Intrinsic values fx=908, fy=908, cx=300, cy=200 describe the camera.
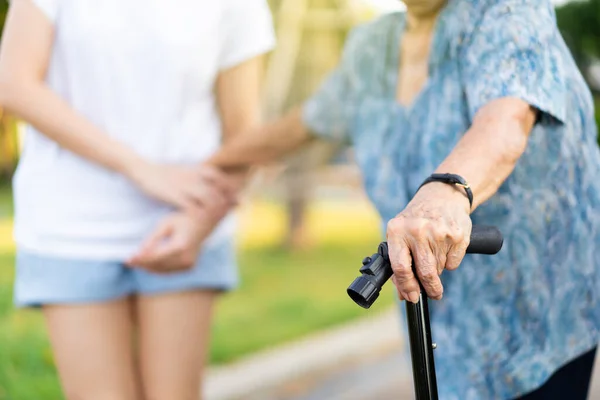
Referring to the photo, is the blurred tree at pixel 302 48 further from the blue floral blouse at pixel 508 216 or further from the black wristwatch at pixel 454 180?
the black wristwatch at pixel 454 180

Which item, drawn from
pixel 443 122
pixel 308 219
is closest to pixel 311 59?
pixel 308 219

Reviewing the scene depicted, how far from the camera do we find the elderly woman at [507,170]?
6.09ft

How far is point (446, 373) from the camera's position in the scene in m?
2.12

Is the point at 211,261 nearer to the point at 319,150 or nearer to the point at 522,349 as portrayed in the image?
the point at 522,349

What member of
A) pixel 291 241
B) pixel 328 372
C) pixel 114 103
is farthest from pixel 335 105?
pixel 291 241

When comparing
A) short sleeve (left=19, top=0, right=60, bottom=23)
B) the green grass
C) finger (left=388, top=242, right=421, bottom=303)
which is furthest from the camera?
the green grass

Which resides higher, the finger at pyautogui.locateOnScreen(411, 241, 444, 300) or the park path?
the finger at pyautogui.locateOnScreen(411, 241, 444, 300)

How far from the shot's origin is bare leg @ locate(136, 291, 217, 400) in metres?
2.51

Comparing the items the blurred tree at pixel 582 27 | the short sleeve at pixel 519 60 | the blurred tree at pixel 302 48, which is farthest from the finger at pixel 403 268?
the blurred tree at pixel 302 48

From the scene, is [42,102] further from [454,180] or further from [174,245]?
[454,180]

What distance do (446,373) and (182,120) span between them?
3.24ft

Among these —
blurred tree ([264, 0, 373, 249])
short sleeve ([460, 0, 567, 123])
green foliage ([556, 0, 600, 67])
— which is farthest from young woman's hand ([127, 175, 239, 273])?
blurred tree ([264, 0, 373, 249])

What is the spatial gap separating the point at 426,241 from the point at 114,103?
46.3 inches

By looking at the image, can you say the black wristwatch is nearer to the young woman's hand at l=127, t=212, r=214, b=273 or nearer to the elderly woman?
the elderly woman
